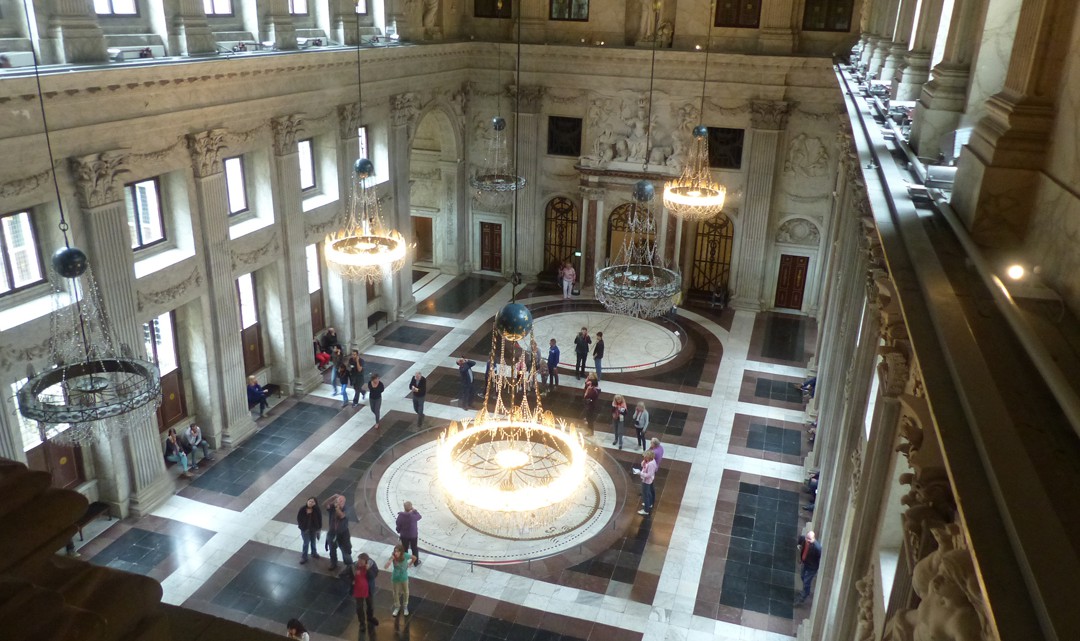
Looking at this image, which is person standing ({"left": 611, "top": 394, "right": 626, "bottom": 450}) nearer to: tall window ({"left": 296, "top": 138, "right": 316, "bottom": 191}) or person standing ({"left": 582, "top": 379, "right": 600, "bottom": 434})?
person standing ({"left": 582, "top": 379, "right": 600, "bottom": 434})

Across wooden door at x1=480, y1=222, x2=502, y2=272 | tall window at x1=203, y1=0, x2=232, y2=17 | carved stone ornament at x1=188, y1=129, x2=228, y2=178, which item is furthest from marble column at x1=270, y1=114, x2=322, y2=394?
wooden door at x1=480, y1=222, x2=502, y2=272

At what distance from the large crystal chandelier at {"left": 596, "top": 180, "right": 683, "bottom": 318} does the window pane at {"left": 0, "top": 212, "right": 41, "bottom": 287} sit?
957 centimetres

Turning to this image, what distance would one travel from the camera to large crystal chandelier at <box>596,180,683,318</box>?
15.9 m

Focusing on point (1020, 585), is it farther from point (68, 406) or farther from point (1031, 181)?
point (68, 406)

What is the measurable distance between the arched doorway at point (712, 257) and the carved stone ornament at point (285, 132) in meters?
11.7

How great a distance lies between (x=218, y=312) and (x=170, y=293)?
1.14 metres

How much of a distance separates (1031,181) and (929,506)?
2094 mm

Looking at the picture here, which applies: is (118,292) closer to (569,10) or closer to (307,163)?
(307,163)

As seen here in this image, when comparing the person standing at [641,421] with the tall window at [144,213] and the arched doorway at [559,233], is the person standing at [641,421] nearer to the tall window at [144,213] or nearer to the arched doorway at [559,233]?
the tall window at [144,213]

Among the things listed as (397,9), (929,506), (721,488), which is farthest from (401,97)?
(929,506)

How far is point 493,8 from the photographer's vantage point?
22.8 meters

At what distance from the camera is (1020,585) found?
6.68ft

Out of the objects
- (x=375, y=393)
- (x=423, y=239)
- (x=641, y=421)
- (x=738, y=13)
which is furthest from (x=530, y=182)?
(x=641, y=421)

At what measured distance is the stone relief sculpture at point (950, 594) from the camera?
2588 millimetres
